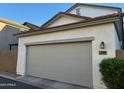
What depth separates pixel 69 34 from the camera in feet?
25.9

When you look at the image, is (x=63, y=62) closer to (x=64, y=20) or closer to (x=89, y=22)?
(x=89, y=22)

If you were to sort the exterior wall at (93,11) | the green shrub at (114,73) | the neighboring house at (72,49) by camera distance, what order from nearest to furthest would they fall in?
1. the green shrub at (114,73)
2. the neighboring house at (72,49)
3. the exterior wall at (93,11)

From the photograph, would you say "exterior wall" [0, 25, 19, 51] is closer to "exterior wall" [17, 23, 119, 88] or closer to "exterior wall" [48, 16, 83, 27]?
"exterior wall" [48, 16, 83, 27]

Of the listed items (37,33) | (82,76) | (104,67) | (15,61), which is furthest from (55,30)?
(15,61)

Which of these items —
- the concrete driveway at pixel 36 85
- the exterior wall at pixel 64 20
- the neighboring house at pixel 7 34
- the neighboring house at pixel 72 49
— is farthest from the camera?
the neighboring house at pixel 7 34

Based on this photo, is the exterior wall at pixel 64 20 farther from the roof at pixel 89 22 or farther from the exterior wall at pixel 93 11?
the exterior wall at pixel 93 11

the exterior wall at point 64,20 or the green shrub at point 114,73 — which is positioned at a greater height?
the exterior wall at point 64,20

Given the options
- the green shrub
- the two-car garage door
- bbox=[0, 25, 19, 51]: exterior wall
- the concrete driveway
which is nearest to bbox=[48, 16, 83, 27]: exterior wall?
the two-car garage door

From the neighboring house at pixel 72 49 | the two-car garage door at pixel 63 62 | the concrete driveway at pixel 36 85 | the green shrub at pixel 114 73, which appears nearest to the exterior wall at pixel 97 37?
the neighboring house at pixel 72 49

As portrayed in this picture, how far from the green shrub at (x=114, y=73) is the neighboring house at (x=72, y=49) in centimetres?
92

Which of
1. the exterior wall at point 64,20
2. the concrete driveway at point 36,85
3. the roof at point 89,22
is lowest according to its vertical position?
the concrete driveway at point 36,85

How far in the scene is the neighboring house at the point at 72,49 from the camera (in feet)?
21.4

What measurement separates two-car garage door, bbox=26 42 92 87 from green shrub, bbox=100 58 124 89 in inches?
59.0

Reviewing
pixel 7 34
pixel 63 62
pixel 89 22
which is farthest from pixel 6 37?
pixel 89 22
